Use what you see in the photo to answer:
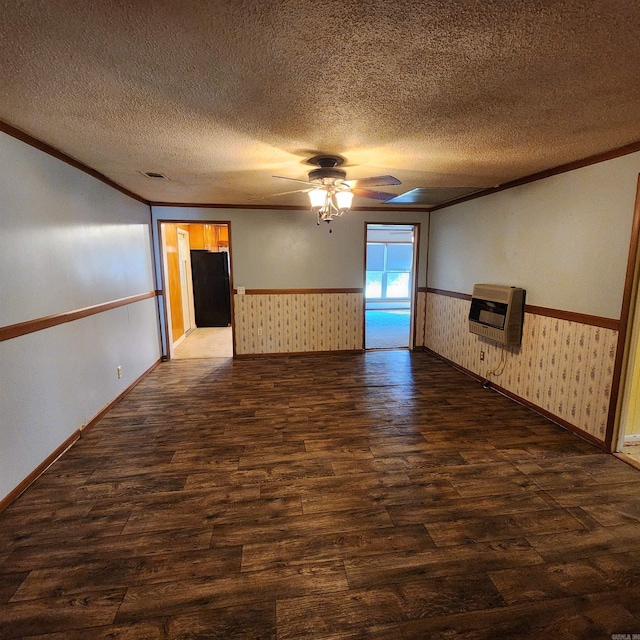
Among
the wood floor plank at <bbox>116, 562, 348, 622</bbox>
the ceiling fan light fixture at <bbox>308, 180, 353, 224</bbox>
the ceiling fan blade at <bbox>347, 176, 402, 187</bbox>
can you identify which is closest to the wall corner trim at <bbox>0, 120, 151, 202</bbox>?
the ceiling fan light fixture at <bbox>308, 180, 353, 224</bbox>

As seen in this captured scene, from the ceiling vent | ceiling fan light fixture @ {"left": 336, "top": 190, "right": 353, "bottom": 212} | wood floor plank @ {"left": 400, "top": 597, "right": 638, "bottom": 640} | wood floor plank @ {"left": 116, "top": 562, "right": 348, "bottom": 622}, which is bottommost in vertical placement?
wood floor plank @ {"left": 400, "top": 597, "right": 638, "bottom": 640}

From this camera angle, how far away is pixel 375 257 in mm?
10641

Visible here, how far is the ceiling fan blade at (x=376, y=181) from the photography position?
8.38ft

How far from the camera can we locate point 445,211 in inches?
193

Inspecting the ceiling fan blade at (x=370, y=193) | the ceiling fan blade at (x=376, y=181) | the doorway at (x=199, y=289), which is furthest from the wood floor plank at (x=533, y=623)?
the doorway at (x=199, y=289)

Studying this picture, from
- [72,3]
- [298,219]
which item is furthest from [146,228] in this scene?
[72,3]

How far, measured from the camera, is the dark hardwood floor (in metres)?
1.40

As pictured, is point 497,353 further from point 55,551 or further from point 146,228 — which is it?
point 146,228

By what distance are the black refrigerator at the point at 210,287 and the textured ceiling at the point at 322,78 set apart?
4.73m

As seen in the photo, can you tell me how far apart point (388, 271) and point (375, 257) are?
24.3 inches

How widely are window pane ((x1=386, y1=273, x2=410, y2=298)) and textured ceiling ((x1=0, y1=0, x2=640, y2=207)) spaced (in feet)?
26.8

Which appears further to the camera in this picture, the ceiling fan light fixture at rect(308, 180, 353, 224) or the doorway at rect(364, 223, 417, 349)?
the doorway at rect(364, 223, 417, 349)

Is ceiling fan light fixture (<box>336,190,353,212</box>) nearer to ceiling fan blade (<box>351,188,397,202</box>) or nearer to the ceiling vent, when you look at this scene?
ceiling fan blade (<box>351,188,397,202</box>)

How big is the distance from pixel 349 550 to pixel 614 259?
272cm
